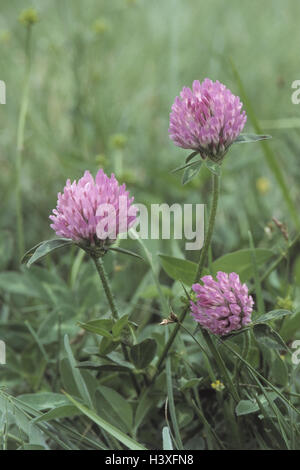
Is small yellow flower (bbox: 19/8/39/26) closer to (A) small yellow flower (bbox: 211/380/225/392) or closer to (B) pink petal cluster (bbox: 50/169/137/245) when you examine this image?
(B) pink petal cluster (bbox: 50/169/137/245)

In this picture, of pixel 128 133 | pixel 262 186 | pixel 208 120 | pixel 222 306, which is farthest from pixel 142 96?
pixel 222 306

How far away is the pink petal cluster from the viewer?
0.86 meters

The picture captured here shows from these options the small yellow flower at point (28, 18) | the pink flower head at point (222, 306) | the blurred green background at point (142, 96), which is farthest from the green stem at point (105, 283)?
the small yellow flower at point (28, 18)

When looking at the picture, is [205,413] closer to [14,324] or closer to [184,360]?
[184,360]

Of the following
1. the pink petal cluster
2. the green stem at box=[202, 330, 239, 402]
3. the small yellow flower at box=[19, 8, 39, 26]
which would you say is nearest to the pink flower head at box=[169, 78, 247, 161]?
the pink petal cluster

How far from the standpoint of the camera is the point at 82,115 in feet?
6.99

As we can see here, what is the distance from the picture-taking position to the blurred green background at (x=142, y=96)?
1.84m

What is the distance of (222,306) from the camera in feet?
2.81

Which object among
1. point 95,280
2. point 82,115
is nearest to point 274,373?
point 95,280

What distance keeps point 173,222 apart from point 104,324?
701 mm

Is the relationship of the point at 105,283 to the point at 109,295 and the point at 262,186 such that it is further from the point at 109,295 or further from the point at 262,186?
the point at 262,186

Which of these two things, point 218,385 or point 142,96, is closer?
point 218,385

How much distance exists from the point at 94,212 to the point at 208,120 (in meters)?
0.22
